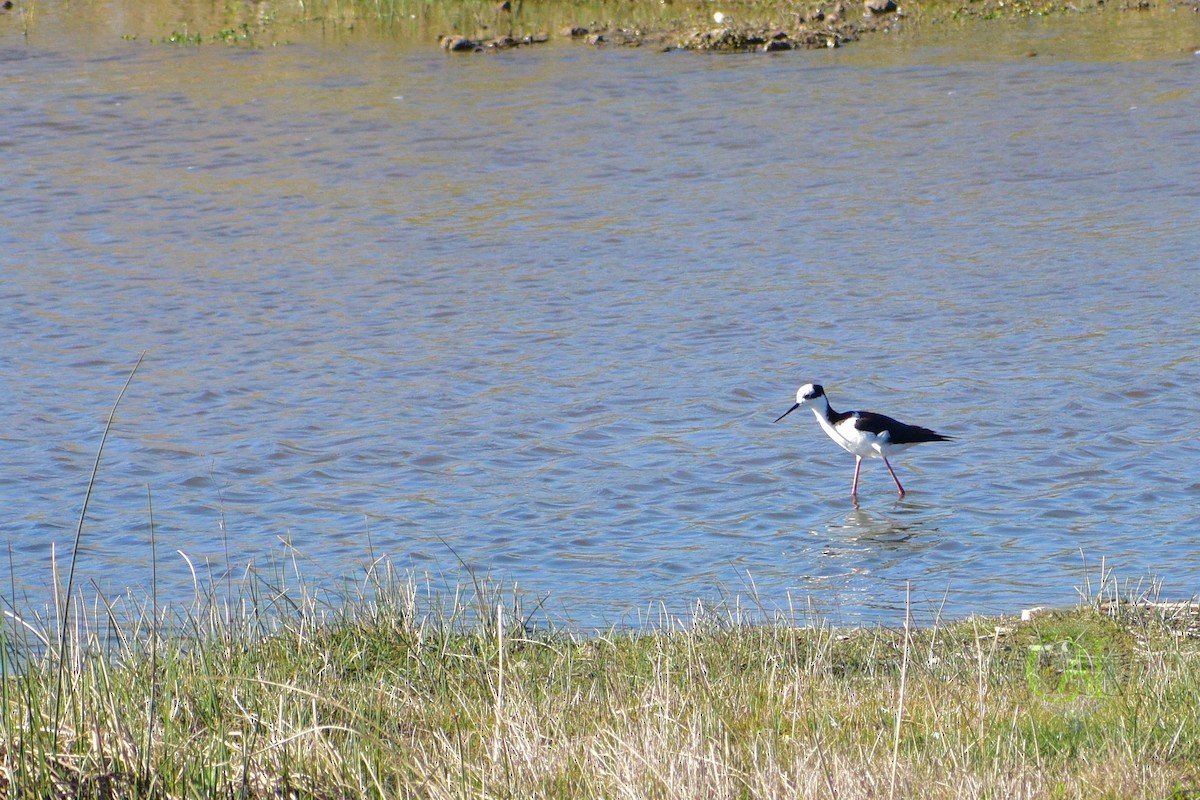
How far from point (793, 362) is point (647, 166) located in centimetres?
643

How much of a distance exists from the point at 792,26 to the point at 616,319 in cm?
1182

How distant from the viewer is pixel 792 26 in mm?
23953

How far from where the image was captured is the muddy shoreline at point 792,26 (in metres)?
23.3

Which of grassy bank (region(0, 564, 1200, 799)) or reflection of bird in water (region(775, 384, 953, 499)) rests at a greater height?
grassy bank (region(0, 564, 1200, 799))

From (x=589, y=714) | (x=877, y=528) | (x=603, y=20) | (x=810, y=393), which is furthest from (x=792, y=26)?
(x=589, y=714)

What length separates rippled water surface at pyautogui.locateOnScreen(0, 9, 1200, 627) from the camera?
29.7 feet

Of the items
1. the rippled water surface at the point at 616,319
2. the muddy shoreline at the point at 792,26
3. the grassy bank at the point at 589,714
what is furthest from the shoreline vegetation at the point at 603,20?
the grassy bank at the point at 589,714

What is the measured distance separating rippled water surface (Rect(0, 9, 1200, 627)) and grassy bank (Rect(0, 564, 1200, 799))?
1001 millimetres

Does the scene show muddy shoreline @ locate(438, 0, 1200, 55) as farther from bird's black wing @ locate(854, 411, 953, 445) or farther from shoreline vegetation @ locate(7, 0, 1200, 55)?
bird's black wing @ locate(854, 411, 953, 445)

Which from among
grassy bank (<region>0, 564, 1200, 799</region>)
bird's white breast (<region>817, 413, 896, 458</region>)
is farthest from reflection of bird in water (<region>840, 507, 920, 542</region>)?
grassy bank (<region>0, 564, 1200, 799</region>)

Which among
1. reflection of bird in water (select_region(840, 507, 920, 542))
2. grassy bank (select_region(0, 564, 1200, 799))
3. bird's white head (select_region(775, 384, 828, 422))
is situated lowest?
reflection of bird in water (select_region(840, 507, 920, 542))

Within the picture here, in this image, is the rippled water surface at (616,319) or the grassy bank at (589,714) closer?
the grassy bank at (589,714)

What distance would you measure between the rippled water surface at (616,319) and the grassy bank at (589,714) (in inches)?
39.4

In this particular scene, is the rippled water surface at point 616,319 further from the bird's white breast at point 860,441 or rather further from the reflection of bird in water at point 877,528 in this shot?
the bird's white breast at point 860,441
